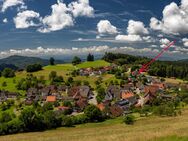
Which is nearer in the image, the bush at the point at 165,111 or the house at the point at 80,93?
the bush at the point at 165,111

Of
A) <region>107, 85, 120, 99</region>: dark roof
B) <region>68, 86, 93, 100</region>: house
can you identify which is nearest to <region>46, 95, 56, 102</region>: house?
<region>68, 86, 93, 100</region>: house

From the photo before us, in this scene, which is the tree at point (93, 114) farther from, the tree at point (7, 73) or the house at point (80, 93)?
the tree at point (7, 73)

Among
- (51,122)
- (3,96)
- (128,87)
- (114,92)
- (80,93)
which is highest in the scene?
(51,122)

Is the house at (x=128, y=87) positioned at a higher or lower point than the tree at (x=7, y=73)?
lower

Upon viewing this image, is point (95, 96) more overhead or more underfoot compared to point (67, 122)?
more underfoot

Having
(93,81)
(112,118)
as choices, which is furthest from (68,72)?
(112,118)

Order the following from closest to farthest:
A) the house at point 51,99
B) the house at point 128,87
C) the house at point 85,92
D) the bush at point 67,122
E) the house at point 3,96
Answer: the bush at point 67,122
the house at point 51,99
the house at point 3,96
the house at point 85,92
the house at point 128,87

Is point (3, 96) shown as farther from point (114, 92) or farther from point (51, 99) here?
point (114, 92)

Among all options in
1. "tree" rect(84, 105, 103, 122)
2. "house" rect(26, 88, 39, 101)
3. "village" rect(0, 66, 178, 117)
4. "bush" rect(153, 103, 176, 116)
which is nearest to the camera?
"bush" rect(153, 103, 176, 116)

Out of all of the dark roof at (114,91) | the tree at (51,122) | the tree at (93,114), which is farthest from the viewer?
the dark roof at (114,91)

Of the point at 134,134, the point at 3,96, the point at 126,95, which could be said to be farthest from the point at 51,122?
Result: the point at 3,96

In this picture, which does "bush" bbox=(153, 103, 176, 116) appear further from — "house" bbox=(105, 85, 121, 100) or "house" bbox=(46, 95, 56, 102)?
"house" bbox=(46, 95, 56, 102)

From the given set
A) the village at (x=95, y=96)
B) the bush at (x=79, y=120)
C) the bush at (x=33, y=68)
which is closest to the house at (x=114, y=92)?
the village at (x=95, y=96)

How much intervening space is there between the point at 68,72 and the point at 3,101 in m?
67.5
